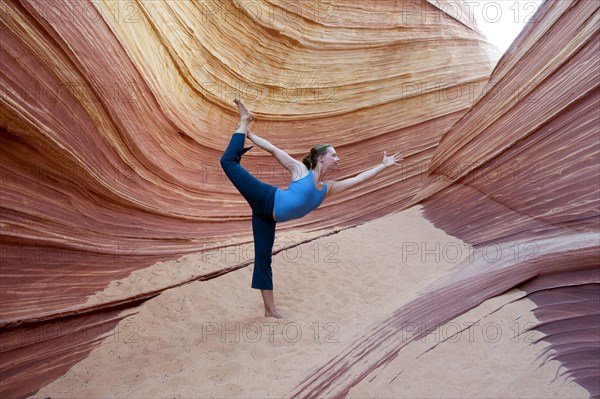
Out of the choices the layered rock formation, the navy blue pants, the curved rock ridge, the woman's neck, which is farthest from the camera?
the woman's neck

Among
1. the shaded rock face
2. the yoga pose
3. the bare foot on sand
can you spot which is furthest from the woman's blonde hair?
the shaded rock face

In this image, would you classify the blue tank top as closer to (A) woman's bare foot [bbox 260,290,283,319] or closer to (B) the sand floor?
(A) woman's bare foot [bbox 260,290,283,319]

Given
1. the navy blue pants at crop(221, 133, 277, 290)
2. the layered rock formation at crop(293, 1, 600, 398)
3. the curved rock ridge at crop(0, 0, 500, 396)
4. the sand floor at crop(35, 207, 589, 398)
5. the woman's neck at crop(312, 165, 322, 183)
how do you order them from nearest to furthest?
the sand floor at crop(35, 207, 589, 398), the layered rock formation at crop(293, 1, 600, 398), the curved rock ridge at crop(0, 0, 500, 396), the navy blue pants at crop(221, 133, 277, 290), the woman's neck at crop(312, 165, 322, 183)

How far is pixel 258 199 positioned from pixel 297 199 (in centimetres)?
Result: 25

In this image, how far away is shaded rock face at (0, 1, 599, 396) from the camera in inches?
117

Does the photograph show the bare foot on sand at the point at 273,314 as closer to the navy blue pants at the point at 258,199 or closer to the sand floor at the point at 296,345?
the sand floor at the point at 296,345

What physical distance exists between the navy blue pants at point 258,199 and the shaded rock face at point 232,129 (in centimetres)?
103

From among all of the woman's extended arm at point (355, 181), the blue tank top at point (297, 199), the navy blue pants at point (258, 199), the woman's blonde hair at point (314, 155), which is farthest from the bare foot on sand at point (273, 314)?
the woman's blonde hair at point (314, 155)

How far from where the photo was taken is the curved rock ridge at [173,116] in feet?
9.66

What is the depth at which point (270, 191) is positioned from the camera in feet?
10.4

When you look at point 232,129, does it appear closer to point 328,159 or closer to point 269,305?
point 328,159

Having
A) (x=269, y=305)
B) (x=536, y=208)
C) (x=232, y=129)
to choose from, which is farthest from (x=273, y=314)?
(x=232, y=129)

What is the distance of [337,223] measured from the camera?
19.3ft

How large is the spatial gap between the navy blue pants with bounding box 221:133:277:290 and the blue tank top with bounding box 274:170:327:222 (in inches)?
2.1
